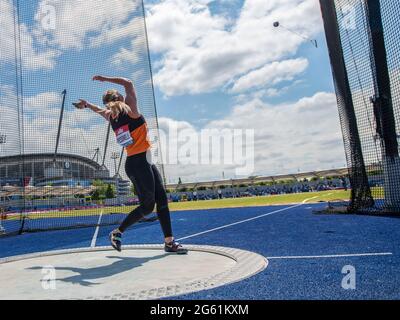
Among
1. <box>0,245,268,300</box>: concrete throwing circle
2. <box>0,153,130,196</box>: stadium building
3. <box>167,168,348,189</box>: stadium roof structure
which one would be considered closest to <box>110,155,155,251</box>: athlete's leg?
<box>0,245,268,300</box>: concrete throwing circle

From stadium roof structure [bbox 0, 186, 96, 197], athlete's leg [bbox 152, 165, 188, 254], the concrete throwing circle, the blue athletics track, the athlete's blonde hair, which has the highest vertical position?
the athlete's blonde hair

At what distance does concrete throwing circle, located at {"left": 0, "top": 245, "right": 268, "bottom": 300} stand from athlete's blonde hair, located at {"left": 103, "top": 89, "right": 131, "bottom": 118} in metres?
1.95

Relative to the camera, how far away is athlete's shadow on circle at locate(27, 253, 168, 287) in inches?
A: 144

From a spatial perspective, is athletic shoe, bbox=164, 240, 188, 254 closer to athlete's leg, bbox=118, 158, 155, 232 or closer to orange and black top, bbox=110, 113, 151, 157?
athlete's leg, bbox=118, 158, 155, 232

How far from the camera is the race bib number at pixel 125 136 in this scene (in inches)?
187

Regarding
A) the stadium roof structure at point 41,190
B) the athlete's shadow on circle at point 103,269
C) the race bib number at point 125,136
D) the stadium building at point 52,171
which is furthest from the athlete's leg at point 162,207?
the stadium roof structure at point 41,190

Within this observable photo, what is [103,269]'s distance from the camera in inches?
163

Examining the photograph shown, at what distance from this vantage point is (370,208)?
1025 cm

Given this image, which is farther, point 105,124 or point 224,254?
point 105,124

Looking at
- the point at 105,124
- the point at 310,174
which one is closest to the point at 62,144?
the point at 105,124
